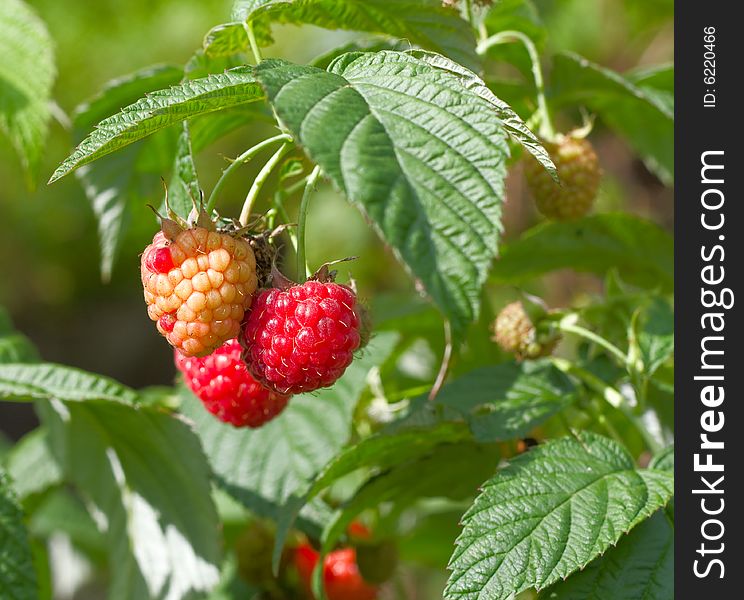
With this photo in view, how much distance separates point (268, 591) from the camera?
135 cm

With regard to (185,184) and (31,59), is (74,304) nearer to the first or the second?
(31,59)

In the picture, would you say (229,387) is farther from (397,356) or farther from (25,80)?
(25,80)

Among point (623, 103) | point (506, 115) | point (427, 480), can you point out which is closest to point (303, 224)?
point (506, 115)

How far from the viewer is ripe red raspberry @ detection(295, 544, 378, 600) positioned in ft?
4.35

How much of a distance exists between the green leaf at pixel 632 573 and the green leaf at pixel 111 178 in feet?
2.19

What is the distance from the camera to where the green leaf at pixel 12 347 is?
1.15 m

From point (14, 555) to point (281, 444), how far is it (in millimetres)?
320

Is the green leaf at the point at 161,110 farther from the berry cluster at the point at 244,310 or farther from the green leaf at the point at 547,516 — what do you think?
the green leaf at the point at 547,516

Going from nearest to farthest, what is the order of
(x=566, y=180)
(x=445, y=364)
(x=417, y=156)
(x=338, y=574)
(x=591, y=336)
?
(x=417, y=156) → (x=445, y=364) → (x=591, y=336) → (x=566, y=180) → (x=338, y=574)

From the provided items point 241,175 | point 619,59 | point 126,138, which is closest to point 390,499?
point 126,138

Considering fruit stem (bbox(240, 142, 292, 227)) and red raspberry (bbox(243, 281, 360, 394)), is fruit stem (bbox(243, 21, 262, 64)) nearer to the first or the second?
fruit stem (bbox(240, 142, 292, 227))

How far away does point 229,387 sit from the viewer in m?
0.91

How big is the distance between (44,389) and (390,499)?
0.40 metres

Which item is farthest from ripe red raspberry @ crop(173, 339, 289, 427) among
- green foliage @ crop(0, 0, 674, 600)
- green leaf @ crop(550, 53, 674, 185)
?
green leaf @ crop(550, 53, 674, 185)
